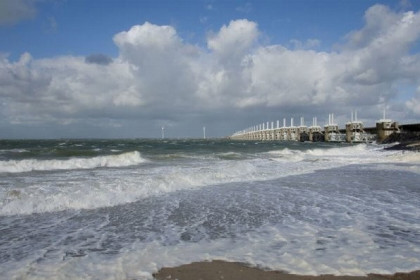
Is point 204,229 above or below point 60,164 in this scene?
below

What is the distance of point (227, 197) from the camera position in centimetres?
1127

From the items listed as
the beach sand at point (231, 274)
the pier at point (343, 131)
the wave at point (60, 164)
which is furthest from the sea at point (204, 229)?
the pier at point (343, 131)

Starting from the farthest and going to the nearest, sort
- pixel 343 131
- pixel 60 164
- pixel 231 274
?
pixel 343 131 → pixel 60 164 → pixel 231 274

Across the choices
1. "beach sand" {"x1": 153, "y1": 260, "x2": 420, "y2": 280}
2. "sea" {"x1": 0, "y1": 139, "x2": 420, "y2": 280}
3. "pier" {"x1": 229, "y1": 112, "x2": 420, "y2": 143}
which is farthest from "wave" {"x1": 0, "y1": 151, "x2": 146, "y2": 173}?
"pier" {"x1": 229, "y1": 112, "x2": 420, "y2": 143}

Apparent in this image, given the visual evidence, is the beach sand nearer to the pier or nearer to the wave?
the wave

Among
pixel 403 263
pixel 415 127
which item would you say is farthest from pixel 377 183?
pixel 415 127

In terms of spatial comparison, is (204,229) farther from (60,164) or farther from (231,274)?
(60,164)

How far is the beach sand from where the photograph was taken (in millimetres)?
4605

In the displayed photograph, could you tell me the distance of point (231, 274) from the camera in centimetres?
477

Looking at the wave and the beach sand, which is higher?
the wave

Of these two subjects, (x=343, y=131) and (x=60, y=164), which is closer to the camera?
(x=60, y=164)

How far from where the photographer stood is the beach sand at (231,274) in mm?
4605

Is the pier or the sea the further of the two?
the pier

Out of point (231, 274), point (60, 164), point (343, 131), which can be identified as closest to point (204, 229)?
point (231, 274)
